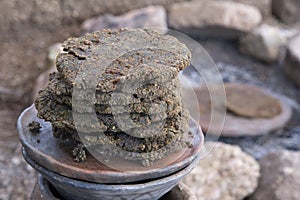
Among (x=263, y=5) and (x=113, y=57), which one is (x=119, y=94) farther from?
(x=263, y=5)

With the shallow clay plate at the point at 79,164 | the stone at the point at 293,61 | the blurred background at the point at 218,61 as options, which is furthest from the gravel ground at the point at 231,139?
the shallow clay plate at the point at 79,164

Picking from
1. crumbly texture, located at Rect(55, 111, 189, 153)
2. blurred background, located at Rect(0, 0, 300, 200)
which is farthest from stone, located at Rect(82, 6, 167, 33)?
crumbly texture, located at Rect(55, 111, 189, 153)

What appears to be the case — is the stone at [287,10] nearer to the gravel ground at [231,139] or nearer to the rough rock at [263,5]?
the rough rock at [263,5]

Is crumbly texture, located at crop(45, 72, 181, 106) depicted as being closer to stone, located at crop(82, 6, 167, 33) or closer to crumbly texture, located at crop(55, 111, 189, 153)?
crumbly texture, located at crop(55, 111, 189, 153)

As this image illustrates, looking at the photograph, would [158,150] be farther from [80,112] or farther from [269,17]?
[269,17]

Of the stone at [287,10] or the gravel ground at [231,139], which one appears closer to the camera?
the gravel ground at [231,139]

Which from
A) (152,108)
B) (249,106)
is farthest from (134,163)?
(249,106)
